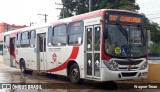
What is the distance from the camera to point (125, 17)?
12.3 metres

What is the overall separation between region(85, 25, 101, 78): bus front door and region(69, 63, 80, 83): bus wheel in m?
0.86

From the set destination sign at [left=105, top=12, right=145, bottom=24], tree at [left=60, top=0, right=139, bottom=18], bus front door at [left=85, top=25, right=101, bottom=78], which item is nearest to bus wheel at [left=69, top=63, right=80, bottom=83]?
bus front door at [left=85, top=25, right=101, bottom=78]

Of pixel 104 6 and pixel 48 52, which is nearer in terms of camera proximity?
pixel 48 52

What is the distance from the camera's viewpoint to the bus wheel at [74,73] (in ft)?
43.9

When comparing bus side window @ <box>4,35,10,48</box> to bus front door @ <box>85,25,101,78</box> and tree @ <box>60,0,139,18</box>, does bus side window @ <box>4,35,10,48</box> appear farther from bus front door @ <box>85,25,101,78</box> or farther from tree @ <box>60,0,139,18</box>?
tree @ <box>60,0,139,18</box>

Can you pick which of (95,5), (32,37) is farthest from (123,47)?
(95,5)

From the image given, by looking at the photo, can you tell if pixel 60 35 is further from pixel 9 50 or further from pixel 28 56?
pixel 9 50

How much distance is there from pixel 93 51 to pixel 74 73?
1.92 metres

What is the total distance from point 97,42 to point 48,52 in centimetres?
468

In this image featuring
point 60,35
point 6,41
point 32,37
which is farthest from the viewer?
point 6,41

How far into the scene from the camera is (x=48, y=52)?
16.0 metres

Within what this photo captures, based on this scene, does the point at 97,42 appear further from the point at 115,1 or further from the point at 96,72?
the point at 115,1

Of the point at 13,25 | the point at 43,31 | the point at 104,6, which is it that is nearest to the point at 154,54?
the point at 104,6

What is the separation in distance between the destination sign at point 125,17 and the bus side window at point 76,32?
1632 millimetres
